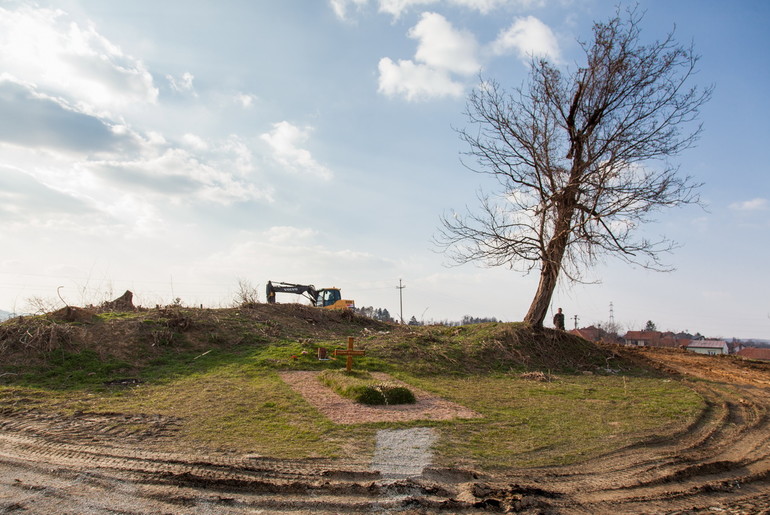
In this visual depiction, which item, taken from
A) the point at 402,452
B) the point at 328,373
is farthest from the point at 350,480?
the point at 328,373

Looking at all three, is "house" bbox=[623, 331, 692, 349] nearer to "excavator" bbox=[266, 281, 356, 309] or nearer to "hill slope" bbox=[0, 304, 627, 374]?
"excavator" bbox=[266, 281, 356, 309]

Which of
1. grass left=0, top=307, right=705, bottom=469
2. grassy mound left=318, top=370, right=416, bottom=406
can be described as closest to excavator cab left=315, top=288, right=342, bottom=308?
grass left=0, top=307, right=705, bottom=469

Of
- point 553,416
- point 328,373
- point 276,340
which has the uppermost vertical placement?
point 276,340

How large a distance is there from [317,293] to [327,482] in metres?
23.4

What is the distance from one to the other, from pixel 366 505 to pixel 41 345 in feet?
30.9

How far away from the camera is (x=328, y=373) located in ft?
32.4

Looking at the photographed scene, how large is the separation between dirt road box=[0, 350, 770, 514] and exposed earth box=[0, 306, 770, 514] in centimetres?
1

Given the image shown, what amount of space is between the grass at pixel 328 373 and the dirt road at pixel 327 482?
422mm

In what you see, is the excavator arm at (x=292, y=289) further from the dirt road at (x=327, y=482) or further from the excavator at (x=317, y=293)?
the dirt road at (x=327, y=482)

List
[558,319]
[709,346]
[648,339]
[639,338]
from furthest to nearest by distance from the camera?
[639,338] < [648,339] < [709,346] < [558,319]

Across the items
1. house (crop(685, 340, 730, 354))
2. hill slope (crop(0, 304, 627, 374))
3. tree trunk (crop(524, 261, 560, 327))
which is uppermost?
tree trunk (crop(524, 261, 560, 327))

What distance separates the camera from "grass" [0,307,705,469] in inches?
230

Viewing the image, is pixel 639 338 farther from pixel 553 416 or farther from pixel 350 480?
pixel 350 480

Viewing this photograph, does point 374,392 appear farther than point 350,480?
Yes
